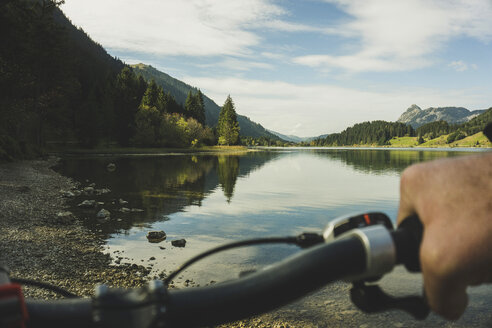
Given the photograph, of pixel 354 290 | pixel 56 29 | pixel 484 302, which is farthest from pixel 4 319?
pixel 56 29

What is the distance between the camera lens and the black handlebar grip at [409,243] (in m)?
0.90

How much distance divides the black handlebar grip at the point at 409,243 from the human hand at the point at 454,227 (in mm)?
83

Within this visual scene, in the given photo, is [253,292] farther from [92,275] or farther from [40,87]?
[40,87]

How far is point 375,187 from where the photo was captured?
3459 centimetres

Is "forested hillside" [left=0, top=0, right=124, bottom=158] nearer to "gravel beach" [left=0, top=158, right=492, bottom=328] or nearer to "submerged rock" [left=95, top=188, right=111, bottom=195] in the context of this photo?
"submerged rock" [left=95, top=188, right=111, bottom=195]

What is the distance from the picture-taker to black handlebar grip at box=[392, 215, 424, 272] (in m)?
0.90

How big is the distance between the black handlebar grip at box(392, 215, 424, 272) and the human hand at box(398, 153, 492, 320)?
0.27 ft

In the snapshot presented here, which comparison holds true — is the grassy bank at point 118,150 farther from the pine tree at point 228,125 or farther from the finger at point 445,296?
the finger at point 445,296

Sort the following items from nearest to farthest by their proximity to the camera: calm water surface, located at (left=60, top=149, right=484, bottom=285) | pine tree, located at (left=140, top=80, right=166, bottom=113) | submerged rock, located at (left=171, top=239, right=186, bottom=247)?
calm water surface, located at (left=60, top=149, right=484, bottom=285) → submerged rock, located at (left=171, top=239, right=186, bottom=247) → pine tree, located at (left=140, top=80, right=166, bottom=113)

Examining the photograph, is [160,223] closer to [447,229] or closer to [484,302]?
[484,302]

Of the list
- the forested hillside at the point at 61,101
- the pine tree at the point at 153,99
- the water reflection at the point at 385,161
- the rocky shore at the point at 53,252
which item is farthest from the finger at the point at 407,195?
the pine tree at the point at 153,99

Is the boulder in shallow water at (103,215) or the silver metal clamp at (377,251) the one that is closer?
the silver metal clamp at (377,251)

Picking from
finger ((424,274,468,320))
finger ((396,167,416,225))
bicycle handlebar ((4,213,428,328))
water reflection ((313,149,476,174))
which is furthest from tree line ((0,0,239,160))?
water reflection ((313,149,476,174))

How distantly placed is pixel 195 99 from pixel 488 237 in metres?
140
